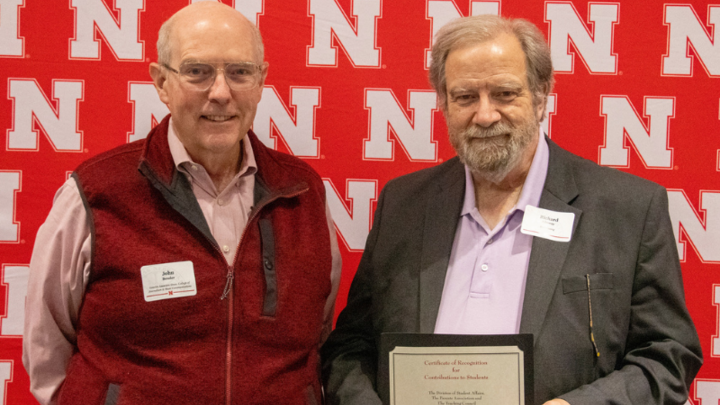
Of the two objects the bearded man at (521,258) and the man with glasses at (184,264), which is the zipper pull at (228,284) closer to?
the man with glasses at (184,264)

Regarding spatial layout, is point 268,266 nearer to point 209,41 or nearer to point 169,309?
point 169,309

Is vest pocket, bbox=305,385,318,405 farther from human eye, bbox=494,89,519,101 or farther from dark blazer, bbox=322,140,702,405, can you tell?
human eye, bbox=494,89,519,101

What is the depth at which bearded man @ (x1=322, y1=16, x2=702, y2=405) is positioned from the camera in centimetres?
198

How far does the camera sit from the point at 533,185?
7.18 feet

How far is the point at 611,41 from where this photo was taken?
2787 millimetres

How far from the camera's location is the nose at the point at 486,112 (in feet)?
6.93

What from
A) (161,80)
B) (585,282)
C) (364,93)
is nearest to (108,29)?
(161,80)

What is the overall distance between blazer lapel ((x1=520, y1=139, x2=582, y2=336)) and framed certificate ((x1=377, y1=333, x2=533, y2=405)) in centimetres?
15

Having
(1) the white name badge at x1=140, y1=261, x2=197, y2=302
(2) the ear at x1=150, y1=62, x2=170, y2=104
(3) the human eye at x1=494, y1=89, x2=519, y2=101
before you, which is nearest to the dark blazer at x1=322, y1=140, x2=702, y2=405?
(3) the human eye at x1=494, y1=89, x2=519, y2=101

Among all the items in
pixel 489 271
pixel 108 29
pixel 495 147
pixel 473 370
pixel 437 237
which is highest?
pixel 108 29

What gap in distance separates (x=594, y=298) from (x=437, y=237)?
0.56 metres

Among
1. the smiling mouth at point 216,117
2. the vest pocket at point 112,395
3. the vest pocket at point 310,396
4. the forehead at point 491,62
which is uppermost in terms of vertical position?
the forehead at point 491,62

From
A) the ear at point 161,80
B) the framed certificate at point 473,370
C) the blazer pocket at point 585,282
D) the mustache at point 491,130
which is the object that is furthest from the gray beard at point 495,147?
the ear at point 161,80

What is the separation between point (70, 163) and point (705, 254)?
9.52 ft
